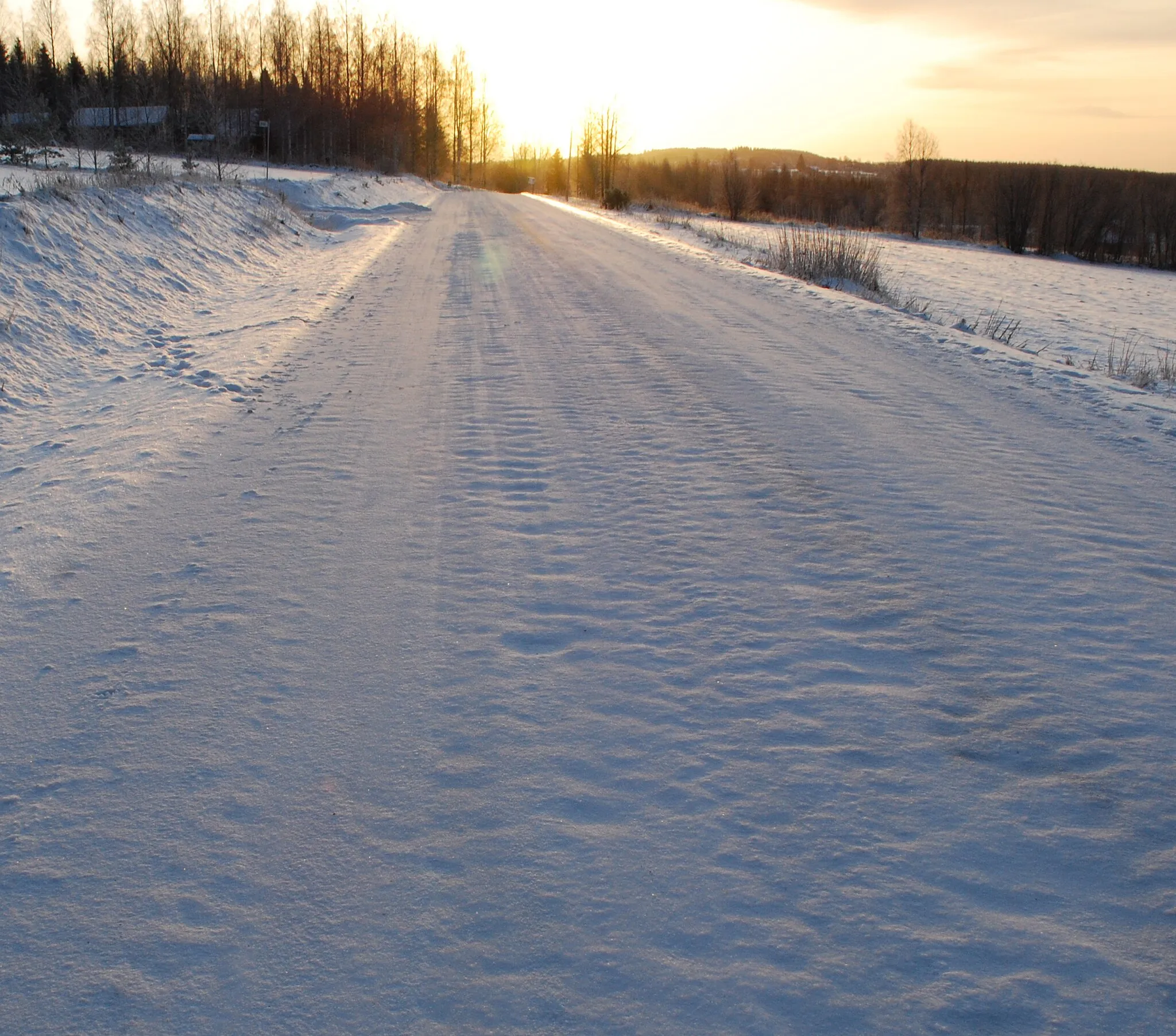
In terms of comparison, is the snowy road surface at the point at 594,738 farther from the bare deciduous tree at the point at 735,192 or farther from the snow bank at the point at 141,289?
the bare deciduous tree at the point at 735,192

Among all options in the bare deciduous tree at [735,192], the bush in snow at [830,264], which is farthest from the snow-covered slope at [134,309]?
the bare deciduous tree at [735,192]

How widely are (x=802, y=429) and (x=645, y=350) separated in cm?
293

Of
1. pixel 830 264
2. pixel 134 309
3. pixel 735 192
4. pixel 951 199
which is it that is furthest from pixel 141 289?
pixel 951 199

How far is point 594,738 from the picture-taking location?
9.34 feet

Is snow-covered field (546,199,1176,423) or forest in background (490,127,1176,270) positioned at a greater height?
forest in background (490,127,1176,270)

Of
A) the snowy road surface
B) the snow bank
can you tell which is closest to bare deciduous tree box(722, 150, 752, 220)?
the snow bank

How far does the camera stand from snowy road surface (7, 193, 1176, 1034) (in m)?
2.02

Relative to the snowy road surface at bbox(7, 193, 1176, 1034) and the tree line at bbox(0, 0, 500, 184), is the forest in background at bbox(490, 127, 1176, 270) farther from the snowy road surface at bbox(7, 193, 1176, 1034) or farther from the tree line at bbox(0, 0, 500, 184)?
the snowy road surface at bbox(7, 193, 1176, 1034)

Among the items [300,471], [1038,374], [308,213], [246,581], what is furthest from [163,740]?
[308,213]

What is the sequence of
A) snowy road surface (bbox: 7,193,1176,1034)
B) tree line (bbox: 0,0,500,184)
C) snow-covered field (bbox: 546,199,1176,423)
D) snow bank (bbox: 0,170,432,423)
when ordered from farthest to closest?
tree line (bbox: 0,0,500,184), snow-covered field (bbox: 546,199,1176,423), snow bank (bbox: 0,170,432,423), snowy road surface (bbox: 7,193,1176,1034)

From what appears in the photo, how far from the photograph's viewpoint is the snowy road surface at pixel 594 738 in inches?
79.5

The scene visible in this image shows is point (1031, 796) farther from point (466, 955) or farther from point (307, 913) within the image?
point (307, 913)

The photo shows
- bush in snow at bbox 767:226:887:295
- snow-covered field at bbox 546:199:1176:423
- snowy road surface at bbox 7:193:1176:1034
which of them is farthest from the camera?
bush in snow at bbox 767:226:887:295

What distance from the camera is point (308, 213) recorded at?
960 inches
